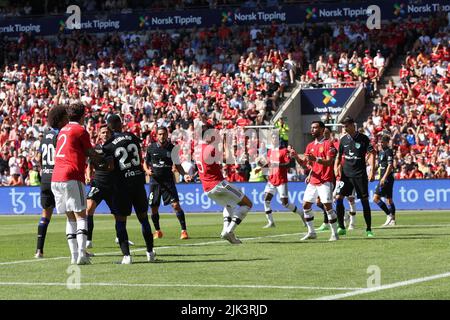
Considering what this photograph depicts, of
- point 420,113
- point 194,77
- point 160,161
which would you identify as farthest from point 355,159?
point 194,77

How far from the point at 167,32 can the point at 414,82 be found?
16.4m

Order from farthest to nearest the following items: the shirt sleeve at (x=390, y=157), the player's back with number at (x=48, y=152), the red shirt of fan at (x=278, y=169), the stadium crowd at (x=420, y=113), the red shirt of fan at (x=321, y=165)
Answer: the stadium crowd at (x=420, y=113) → the red shirt of fan at (x=278, y=169) → the shirt sleeve at (x=390, y=157) → the red shirt of fan at (x=321, y=165) → the player's back with number at (x=48, y=152)

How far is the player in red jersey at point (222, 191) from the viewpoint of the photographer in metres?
20.0

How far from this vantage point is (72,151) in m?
16.2

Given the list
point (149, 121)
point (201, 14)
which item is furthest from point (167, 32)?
point (149, 121)

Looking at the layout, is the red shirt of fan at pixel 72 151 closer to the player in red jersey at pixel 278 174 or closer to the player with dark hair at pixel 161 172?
the player with dark hair at pixel 161 172

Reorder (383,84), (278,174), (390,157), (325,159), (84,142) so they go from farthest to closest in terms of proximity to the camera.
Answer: (383,84), (278,174), (390,157), (325,159), (84,142)

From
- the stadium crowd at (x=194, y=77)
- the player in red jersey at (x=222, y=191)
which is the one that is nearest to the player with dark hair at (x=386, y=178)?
the player in red jersey at (x=222, y=191)

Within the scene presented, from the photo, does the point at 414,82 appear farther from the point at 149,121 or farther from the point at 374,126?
the point at 149,121

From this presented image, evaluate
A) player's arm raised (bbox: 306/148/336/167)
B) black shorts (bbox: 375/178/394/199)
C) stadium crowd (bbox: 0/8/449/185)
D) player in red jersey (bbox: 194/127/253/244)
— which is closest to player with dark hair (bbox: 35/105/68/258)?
player in red jersey (bbox: 194/127/253/244)

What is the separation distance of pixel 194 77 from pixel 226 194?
28.6 meters

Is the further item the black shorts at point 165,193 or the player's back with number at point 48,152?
the black shorts at point 165,193

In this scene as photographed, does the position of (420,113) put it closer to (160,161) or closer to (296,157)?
(160,161)
